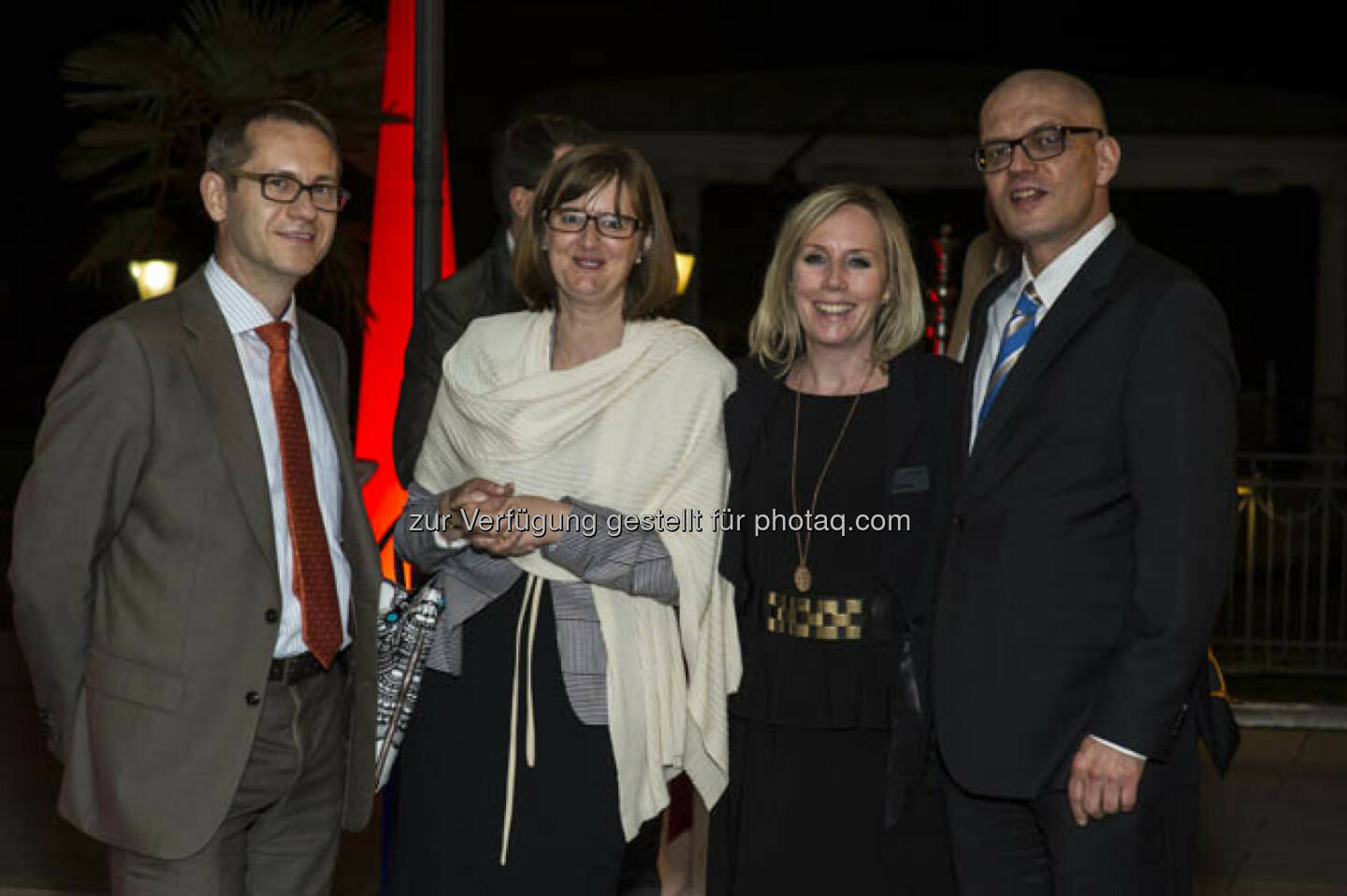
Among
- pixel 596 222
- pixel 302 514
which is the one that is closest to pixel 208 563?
pixel 302 514

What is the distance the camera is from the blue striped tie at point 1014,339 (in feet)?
12.0

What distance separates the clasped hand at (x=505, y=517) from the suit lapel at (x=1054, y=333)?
0.93 meters

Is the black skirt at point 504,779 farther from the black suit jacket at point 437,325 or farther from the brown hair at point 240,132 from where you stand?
the brown hair at point 240,132

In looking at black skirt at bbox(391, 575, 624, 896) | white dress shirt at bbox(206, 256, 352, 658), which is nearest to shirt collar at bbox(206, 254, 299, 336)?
white dress shirt at bbox(206, 256, 352, 658)

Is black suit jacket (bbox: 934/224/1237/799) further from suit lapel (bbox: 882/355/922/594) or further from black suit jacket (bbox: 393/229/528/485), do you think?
black suit jacket (bbox: 393/229/528/485)

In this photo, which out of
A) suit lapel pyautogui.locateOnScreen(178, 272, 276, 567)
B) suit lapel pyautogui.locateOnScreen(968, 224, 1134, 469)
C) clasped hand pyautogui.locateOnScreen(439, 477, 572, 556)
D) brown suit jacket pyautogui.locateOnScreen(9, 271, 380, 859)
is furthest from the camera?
clasped hand pyautogui.locateOnScreen(439, 477, 572, 556)

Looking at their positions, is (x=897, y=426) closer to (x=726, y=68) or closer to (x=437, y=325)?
(x=437, y=325)

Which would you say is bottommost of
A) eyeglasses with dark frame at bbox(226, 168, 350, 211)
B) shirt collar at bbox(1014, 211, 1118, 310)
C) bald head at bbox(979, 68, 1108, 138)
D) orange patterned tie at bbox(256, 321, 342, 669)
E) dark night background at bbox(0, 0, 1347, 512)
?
orange patterned tie at bbox(256, 321, 342, 669)

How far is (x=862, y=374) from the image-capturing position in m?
4.10

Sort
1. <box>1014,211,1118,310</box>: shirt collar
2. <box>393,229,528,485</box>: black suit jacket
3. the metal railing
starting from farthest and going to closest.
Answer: the metal railing, <box>393,229,528,485</box>: black suit jacket, <box>1014,211,1118,310</box>: shirt collar

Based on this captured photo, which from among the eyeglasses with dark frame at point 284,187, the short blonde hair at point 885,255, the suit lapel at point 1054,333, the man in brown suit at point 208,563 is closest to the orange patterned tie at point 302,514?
the man in brown suit at point 208,563

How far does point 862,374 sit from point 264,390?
1.36m

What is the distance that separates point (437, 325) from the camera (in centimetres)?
493

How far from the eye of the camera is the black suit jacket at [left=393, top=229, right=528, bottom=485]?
4.72 m
